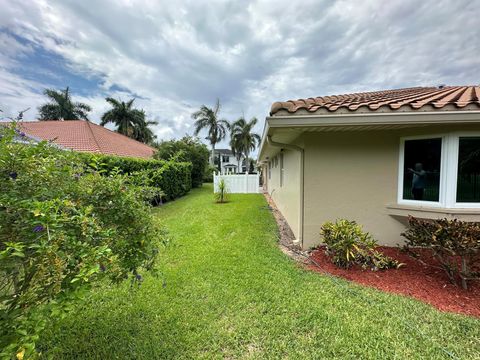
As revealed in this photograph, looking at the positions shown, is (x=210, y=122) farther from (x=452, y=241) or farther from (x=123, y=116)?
(x=452, y=241)

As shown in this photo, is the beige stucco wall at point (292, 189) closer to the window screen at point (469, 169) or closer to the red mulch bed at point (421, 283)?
the red mulch bed at point (421, 283)

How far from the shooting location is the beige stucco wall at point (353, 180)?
→ 530cm

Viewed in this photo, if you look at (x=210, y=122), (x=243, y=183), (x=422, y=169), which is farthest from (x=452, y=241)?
(x=210, y=122)

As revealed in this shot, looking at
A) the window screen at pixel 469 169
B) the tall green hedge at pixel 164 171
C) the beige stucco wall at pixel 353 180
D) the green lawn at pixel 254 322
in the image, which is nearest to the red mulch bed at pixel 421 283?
the green lawn at pixel 254 322

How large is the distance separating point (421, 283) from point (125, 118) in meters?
43.7

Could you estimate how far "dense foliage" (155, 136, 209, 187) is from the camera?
76.3 feet

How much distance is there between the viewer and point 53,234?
154cm

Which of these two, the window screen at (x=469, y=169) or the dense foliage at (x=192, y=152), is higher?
the dense foliage at (x=192, y=152)

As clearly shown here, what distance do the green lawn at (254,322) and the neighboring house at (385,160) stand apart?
214cm

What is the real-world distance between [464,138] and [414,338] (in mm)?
3997

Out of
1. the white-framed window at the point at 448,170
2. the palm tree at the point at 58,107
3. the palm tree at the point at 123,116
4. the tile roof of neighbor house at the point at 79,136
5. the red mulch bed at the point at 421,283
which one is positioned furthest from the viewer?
the palm tree at the point at 123,116

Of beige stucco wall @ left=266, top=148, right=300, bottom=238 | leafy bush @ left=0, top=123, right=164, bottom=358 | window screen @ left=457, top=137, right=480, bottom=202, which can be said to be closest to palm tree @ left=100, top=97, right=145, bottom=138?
beige stucco wall @ left=266, top=148, right=300, bottom=238

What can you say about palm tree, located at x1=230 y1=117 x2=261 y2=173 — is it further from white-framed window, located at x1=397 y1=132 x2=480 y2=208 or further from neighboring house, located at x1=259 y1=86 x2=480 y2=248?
white-framed window, located at x1=397 y1=132 x2=480 y2=208

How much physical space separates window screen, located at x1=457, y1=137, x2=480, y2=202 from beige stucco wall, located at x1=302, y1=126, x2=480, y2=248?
1068mm
